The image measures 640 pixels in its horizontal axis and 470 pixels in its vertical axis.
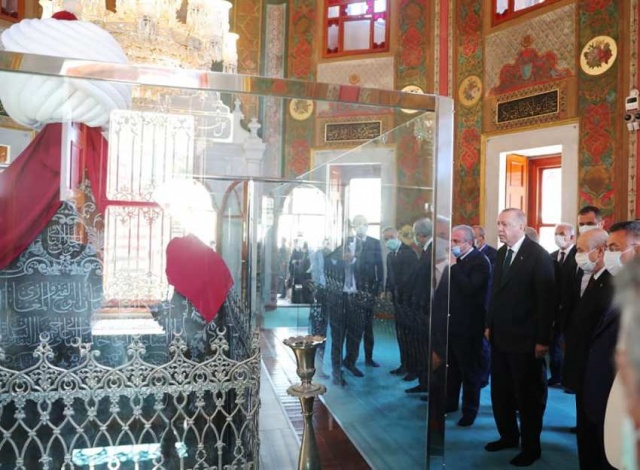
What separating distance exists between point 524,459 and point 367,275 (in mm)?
1158

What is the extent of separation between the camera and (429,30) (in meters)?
7.00

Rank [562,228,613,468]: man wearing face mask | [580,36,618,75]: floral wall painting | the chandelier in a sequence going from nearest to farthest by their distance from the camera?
[562,228,613,468]: man wearing face mask, the chandelier, [580,36,618,75]: floral wall painting

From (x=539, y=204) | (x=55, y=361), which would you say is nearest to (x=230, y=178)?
(x=55, y=361)

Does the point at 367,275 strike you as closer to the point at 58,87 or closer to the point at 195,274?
Answer: the point at 195,274

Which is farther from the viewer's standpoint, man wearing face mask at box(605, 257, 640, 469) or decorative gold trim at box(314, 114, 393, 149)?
decorative gold trim at box(314, 114, 393, 149)

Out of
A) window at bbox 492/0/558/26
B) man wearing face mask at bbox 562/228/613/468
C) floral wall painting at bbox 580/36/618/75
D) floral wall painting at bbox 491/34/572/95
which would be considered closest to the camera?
man wearing face mask at bbox 562/228/613/468

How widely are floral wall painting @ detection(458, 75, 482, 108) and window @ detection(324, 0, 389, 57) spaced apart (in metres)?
1.37

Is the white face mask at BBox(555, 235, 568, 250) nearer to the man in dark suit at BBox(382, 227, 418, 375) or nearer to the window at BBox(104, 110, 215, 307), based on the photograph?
the man in dark suit at BBox(382, 227, 418, 375)

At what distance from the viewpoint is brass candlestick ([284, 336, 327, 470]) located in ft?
5.23

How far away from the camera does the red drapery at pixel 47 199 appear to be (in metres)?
1.54

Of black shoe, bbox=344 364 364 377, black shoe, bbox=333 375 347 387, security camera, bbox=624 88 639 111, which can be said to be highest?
security camera, bbox=624 88 639 111

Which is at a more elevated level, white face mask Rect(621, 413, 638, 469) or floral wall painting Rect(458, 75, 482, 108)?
floral wall painting Rect(458, 75, 482, 108)

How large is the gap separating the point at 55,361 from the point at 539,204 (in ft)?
19.7

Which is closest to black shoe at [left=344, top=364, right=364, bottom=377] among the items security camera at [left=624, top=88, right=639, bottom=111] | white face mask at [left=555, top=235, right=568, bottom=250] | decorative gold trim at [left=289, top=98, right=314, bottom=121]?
decorative gold trim at [left=289, top=98, right=314, bottom=121]
